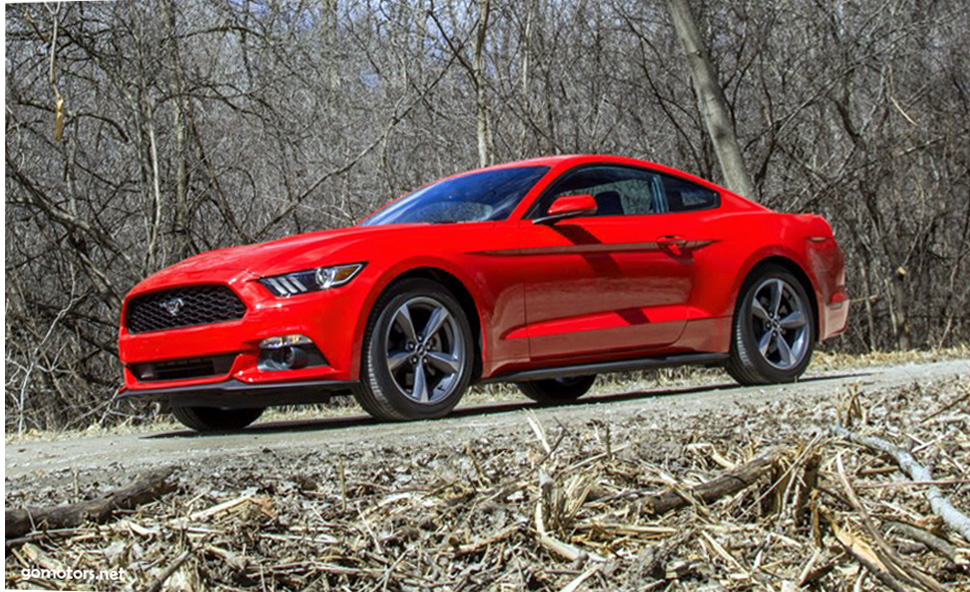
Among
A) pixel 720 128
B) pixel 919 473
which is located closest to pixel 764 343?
pixel 919 473

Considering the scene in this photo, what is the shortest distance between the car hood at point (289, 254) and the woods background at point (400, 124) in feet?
14.0

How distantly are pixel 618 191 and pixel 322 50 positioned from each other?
7.12 m

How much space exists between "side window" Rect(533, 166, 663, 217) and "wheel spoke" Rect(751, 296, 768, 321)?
32.9 inches

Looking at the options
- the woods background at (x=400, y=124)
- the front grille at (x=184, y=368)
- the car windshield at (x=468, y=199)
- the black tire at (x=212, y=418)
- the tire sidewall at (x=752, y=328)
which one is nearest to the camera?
the front grille at (x=184, y=368)

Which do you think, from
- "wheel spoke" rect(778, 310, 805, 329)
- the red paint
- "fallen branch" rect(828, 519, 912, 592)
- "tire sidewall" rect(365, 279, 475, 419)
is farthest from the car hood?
"fallen branch" rect(828, 519, 912, 592)

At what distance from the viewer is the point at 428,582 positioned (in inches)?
119

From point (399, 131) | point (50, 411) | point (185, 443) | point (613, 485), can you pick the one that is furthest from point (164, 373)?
point (399, 131)

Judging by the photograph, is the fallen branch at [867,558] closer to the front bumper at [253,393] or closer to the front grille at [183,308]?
the front bumper at [253,393]

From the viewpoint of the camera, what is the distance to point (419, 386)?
21.4 feet

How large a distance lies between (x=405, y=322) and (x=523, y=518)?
3.29 m

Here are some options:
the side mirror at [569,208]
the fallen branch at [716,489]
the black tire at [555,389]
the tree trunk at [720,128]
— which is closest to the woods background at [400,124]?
the tree trunk at [720,128]

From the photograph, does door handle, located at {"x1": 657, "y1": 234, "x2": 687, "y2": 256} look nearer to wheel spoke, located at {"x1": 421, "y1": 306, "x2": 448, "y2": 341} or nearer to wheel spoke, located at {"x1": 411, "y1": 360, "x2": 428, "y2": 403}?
wheel spoke, located at {"x1": 421, "y1": 306, "x2": 448, "y2": 341}

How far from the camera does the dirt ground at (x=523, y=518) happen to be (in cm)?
301

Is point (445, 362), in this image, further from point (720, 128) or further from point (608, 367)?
point (720, 128)
